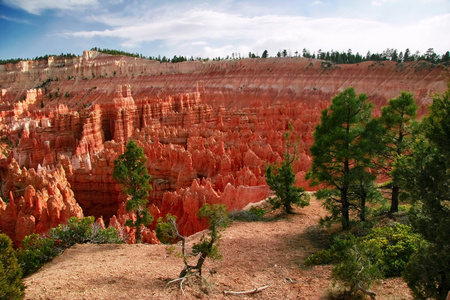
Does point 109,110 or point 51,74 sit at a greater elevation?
point 51,74

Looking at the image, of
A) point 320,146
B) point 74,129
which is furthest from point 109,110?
point 320,146

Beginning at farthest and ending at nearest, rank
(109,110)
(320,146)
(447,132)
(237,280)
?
(109,110)
(320,146)
(237,280)
(447,132)

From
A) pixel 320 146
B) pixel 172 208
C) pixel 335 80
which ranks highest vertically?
pixel 335 80

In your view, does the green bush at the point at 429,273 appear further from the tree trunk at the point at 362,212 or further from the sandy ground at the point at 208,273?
the tree trunk at the point at 362,212

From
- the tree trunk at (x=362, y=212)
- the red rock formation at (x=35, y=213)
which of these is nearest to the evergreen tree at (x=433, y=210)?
the tree trunk at (x=362, y=212)

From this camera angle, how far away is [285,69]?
62062 mm

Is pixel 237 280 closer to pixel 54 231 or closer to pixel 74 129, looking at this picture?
pixel 54 231

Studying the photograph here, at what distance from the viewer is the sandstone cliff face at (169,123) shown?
18.4 m

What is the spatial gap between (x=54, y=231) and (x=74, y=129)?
33902 mm

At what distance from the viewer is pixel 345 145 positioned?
35.1 ft

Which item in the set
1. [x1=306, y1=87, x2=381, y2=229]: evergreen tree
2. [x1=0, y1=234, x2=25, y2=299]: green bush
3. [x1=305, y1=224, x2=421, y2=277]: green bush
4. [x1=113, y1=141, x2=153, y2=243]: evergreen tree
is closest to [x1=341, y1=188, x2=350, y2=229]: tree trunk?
[x1=306, y1=87, x2=381, y2=229]: evergreen tree

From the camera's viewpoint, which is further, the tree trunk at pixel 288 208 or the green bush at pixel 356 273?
the tree trunk at pixel 288 208

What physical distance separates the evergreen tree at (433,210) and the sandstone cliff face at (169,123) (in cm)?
1079

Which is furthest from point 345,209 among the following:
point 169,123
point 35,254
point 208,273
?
point 169,123
